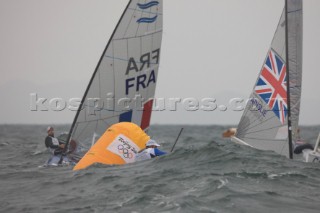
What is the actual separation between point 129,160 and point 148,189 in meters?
3.72

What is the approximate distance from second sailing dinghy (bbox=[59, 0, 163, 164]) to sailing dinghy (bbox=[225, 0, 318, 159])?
4.28 metres

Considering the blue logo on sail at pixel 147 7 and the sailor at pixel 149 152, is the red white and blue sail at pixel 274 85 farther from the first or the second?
the sailor at pixel 149 152

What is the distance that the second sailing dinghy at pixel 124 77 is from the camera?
16891mm

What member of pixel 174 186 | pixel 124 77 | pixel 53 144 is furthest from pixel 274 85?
pixel 53 144

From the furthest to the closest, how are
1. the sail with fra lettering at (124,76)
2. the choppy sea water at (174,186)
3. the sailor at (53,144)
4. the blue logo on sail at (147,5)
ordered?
1. the blue logo on sail at (147,5)
2. the sail with fra lettering at (124,76)
3. the sailor at (53,144)
4. the choppy sea water at (174,186)

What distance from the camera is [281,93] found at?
1667 cm

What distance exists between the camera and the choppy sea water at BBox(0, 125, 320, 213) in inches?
351

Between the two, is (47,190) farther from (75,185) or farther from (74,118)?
(74,118)

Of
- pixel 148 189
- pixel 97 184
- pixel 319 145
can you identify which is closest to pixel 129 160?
pixel 97 184

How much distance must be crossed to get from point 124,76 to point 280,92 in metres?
5.82

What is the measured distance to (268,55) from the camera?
17.2 m

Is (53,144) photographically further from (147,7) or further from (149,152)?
(147,7)

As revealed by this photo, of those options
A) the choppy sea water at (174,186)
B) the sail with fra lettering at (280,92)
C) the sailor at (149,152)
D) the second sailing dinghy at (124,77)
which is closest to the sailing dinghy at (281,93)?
the sail with fra lettering at (280,92)

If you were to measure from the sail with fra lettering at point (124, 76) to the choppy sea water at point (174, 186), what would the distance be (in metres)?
2.74
